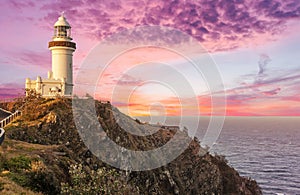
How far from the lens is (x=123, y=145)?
47906mm

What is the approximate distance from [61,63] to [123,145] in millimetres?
26740

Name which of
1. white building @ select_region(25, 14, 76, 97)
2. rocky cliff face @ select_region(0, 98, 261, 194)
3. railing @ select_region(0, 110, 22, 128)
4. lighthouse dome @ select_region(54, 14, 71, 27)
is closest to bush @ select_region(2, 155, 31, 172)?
rocky cliff face @ select_region(0, 98, 261, 194)

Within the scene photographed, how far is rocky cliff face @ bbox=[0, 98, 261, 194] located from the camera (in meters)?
35.1

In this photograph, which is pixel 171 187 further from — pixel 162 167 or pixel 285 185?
pixel 285 185

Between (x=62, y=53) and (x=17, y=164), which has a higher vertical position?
(x=62, y=53)

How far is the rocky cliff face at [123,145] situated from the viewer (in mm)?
35125

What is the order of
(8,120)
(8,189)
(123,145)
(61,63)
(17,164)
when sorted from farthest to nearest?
(61,63), (123,145), (8,120), (17,164), (8,189)

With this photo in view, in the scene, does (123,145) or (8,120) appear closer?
(8,120)

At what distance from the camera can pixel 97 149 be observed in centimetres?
4341

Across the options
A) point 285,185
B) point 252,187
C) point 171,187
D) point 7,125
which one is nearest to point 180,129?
point 252,187

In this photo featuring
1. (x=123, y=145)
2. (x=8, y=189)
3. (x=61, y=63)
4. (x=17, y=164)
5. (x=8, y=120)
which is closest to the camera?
(x=8, y=189)

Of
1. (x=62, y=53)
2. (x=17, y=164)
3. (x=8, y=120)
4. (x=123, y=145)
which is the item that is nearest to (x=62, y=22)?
(x=62, y=53)

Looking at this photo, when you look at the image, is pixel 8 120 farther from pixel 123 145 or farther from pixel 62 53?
pixel 62 53

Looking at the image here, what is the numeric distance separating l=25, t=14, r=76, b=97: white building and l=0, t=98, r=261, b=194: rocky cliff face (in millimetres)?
8024
